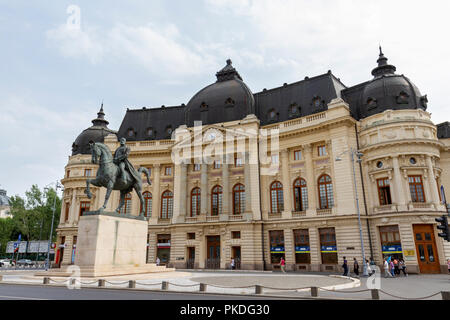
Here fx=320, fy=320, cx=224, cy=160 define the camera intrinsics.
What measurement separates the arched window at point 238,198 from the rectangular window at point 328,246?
403 inches

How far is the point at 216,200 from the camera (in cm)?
4241

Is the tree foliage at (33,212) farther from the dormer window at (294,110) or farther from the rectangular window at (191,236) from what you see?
the dormer window at (294,110)

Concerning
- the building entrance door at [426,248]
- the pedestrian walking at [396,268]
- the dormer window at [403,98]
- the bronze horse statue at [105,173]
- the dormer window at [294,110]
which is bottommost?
the pedestrian walking at [396,268]

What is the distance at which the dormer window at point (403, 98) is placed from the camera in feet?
113

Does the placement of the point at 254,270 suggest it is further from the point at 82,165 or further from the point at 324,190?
the point at 82,165

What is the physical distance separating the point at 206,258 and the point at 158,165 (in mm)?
15058

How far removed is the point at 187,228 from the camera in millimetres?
40844

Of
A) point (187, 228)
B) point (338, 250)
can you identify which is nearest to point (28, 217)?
point (187, 228)

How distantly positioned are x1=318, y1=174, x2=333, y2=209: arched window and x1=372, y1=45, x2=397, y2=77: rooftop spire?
608 inches

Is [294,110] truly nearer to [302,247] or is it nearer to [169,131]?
[302,247]

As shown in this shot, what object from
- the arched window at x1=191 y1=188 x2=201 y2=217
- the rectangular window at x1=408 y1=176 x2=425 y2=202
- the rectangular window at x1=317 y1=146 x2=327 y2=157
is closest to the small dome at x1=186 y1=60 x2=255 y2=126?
the arched window at x1=191 y1=188 x2=201 y2=217

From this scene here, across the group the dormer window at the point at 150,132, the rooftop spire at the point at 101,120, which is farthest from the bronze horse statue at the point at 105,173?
the rooftop spire at the point at 101,120

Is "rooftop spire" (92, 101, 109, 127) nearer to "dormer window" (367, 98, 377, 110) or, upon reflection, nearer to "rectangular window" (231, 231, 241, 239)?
"rectangular window" (231, 231, 241, 239)

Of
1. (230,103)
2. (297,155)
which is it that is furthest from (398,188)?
(230,103)
